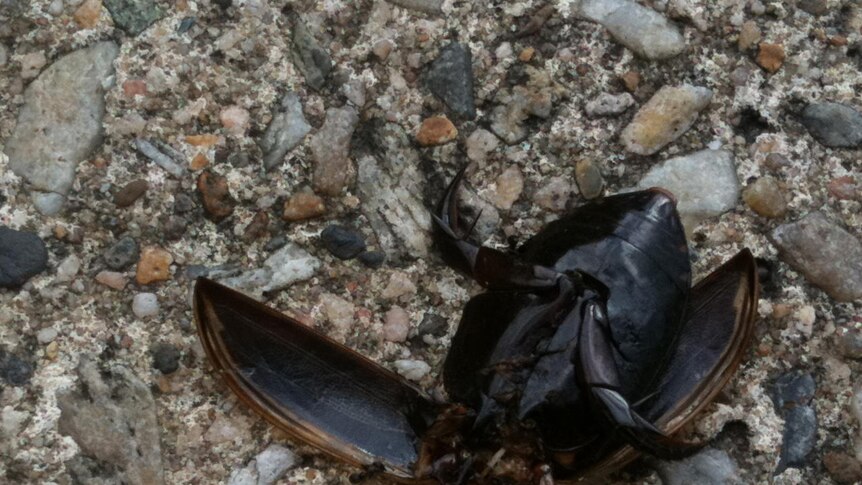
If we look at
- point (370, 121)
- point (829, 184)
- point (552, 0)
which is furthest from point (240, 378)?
point (829, 184)

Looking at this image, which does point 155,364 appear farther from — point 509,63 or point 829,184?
point 829,184

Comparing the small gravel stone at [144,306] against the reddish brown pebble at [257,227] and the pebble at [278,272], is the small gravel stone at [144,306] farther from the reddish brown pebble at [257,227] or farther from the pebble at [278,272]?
the reddish brown pebble at [257,227]

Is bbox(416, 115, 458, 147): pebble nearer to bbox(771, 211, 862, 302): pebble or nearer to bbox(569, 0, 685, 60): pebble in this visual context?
bbox(569, 0, 685, 60): pebble

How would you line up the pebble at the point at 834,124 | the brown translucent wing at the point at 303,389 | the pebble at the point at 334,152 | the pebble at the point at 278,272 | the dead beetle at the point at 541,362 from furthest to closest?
the pebble at the point at 834,124 → the pebble at the point at 334,152 → the pebble at the point at 278,272 → the brown translucent wing at the point at 303,389 → the dead beetle at the point at 541,362

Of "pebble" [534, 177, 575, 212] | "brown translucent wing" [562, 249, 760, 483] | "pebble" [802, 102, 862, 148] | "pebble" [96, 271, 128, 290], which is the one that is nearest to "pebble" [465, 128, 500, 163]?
"pebble" [534, 177, 575, 212]

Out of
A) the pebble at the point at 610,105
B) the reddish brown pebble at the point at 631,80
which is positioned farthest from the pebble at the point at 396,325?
the reddish brown pebble at the point at 631,80
